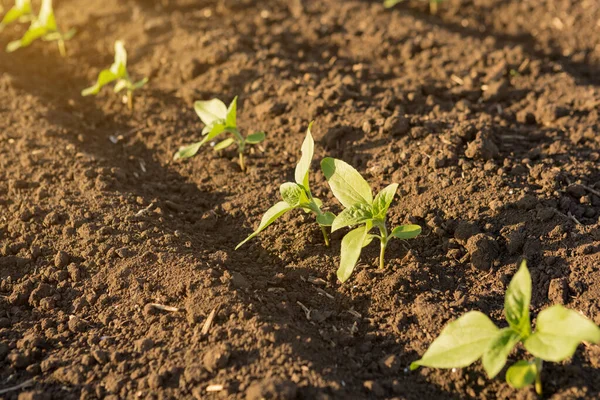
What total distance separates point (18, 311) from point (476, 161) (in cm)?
267

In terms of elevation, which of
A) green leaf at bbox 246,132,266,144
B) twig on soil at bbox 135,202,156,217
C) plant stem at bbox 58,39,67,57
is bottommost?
plant stem at bbox 58,39,67,57

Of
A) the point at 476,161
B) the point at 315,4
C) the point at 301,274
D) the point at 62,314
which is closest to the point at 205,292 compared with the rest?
the point at 301,274

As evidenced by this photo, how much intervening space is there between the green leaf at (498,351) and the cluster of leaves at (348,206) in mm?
734

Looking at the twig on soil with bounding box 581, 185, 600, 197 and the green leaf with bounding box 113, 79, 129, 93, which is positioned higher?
the twig on soil with bounding box 581, 185, 600, 197

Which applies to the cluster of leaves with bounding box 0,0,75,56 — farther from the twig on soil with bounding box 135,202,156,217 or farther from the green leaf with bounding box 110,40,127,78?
the twig on soil with bounding box 135,202,156,217

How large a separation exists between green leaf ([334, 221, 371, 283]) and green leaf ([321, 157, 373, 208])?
18 cm

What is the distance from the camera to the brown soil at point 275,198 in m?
2.91

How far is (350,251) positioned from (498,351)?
0.84 metres

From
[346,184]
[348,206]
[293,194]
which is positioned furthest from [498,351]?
[293,194]

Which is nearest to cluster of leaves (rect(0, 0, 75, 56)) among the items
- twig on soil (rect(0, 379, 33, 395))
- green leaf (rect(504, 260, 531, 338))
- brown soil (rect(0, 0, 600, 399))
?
brown soil (rect(0, 0, 600, 399))

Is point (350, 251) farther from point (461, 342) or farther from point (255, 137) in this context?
point (255, 137)

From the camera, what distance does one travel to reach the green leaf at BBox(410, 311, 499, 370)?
2.54 m

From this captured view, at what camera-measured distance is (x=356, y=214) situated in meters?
3.12

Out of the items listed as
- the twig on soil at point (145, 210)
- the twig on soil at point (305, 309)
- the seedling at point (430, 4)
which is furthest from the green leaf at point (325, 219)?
the seedling at point (430, 4)
